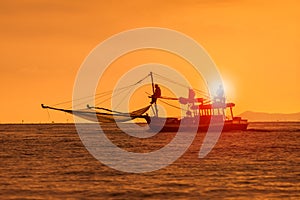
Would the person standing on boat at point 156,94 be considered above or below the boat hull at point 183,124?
above

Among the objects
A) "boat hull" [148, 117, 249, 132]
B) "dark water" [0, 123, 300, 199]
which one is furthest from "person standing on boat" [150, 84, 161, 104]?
"dark water" [0, 123, 300, 199]

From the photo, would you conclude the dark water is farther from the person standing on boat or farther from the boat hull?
the boat hull

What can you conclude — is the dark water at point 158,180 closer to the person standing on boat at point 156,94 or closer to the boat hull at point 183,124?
the person standing on boat at point 156,94

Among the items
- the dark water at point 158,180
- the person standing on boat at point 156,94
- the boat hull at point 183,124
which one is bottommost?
the dark water at point 158,180

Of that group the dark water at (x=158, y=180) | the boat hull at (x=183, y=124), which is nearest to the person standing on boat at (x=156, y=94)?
the boat hull at (x=183, y=124)

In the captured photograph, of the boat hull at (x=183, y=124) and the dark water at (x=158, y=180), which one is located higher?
the boat hull at (x=183, y=124)

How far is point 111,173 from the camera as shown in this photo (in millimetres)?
61625

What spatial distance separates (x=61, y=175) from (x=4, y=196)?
13855mm

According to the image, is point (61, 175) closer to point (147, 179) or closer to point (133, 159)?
point (147, 179)

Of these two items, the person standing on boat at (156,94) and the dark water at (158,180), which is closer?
the dark water at (158,180)

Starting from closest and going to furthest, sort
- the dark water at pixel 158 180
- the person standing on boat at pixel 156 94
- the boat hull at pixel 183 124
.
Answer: the dark water at pixel 158 180
the person standing on boat at pixel 156 94
the boat hull at pixel 183 124

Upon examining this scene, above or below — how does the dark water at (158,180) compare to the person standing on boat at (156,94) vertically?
below

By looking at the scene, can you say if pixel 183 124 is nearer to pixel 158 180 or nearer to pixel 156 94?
pixel 156 94

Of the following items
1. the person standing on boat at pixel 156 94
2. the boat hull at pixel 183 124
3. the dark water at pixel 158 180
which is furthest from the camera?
the boat hull at pixel 183 124
